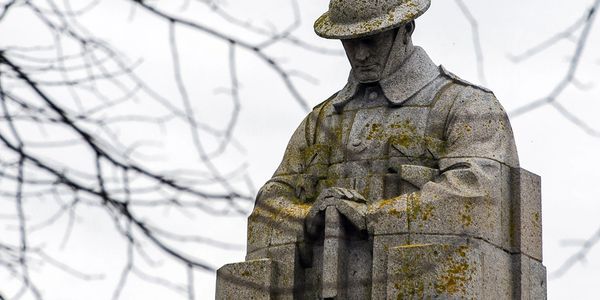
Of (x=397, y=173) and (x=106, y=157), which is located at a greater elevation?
(x=397, y=173)

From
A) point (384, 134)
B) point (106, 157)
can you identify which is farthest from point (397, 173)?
point (106, 157)

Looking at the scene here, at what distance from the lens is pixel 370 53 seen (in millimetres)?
17609

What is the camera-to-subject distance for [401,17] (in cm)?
1739

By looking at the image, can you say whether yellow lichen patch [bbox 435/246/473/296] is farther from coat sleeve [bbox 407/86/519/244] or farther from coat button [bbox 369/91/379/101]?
coat button [bbox 369/91/379/101]

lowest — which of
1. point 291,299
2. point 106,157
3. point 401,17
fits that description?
point 106,157

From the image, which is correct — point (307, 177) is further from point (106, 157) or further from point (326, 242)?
point (106, 157)

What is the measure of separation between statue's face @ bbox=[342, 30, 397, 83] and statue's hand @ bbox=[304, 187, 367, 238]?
1.19 m

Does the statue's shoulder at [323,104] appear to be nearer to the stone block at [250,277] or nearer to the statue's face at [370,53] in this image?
the statue's face at [370,53]

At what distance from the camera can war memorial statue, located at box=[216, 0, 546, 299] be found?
16.6m

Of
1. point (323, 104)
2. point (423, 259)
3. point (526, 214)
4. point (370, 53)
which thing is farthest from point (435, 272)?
point (323, 104)

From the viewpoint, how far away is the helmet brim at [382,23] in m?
17.3

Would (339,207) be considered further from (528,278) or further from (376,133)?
(528,278)

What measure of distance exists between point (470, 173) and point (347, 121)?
58.5 inches

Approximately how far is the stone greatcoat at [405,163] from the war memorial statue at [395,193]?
0.01m
